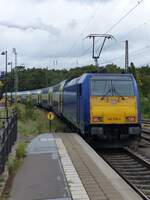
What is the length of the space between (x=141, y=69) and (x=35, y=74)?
28782mm

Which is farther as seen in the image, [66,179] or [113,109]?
[113,109]

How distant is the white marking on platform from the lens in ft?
30.6

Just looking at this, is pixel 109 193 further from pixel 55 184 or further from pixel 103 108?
pixel 103 108

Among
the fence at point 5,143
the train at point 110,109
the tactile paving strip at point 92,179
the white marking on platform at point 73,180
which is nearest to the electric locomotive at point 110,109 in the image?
the train at point 110,109

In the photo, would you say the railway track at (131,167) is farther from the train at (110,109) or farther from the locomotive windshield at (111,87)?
the locomotive windshield at (111,87)

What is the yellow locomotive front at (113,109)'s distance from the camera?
21.0 m

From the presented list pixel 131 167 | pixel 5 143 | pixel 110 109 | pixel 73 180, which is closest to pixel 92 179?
pixel 73 180

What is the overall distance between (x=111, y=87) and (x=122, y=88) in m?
0.45

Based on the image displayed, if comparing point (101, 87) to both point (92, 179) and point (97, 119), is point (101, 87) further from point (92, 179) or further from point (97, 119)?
point (92, 179)

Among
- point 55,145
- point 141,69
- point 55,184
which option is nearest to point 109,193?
point 55,184

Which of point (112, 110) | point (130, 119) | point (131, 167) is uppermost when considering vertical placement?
point (112, 110)

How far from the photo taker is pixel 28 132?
105 ft

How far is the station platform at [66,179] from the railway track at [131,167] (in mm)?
776

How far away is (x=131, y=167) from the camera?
1667cm
